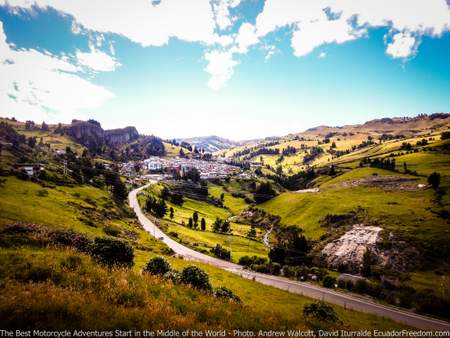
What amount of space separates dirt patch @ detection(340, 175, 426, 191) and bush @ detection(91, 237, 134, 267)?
142m

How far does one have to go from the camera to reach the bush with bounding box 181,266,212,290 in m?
16.5

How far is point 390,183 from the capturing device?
451 feet

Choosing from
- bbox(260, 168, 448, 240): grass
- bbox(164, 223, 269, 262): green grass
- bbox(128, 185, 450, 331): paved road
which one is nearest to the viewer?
bbox(128, 185, 450, 331): paved road

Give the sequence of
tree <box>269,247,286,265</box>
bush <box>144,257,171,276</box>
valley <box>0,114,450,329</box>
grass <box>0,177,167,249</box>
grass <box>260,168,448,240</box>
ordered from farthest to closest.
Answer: grass <box>260,168,448,240</box> < tree <box>269,247,286,265</box> < grass <box>0,177,167,249</box> < bush <box>144,257,171,276</box> < valley <box>0,114,450,329</box>

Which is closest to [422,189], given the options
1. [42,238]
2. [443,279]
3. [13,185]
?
[443,279]

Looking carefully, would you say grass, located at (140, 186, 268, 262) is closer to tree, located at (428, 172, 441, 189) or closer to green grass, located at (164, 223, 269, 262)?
green grass, located at (164, 223, 269, 262)

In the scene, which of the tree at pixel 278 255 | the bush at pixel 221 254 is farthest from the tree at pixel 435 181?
the bush at pixel 221 254

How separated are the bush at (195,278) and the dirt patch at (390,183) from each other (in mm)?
138742

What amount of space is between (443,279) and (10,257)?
3617 inches

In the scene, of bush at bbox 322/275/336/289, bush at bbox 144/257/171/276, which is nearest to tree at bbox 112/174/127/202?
bush at bbox 322/275/336/289

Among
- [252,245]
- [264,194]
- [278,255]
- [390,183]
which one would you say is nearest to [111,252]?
[278,255]

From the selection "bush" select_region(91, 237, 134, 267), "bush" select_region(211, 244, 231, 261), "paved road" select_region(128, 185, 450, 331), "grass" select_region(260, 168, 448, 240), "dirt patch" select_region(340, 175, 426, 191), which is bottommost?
"paved road" select_region(128, 185, 450, 331)

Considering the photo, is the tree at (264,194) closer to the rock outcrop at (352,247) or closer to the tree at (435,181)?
the rock outcrop at (352,247)

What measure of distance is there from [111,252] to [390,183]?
153374mm
